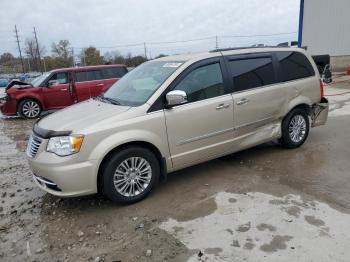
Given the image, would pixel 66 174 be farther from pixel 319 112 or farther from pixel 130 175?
pixel 319 112

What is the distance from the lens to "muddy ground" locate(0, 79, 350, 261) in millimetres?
3213

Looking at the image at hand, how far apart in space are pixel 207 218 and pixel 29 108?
9885mm

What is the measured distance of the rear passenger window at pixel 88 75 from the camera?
11.9 metres

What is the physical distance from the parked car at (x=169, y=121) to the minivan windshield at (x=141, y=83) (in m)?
0.02

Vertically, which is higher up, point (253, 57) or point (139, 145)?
point (253, 57)

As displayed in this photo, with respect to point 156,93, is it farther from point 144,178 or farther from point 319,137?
point 319,137

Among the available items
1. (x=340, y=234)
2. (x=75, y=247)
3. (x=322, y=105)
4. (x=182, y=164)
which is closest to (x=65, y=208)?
(x=75, y=247)

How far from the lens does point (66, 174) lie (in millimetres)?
3799

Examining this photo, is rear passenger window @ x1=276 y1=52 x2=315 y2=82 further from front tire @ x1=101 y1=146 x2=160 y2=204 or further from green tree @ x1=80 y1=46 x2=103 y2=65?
green tree @ x1=80 y1=46 x2=103 y2=65

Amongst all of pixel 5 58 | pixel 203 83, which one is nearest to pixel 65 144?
pixel 203 83

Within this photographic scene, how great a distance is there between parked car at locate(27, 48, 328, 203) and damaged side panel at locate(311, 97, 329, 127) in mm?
285

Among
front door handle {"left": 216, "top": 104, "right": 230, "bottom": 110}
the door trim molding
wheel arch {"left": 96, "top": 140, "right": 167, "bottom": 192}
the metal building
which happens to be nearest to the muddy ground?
wheel arch {"left": 96, "top": 140, "right": 167, "bottom": 192}

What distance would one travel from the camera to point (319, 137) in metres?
6.73

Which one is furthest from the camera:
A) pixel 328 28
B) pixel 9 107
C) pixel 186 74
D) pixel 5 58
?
pixel 5 58
